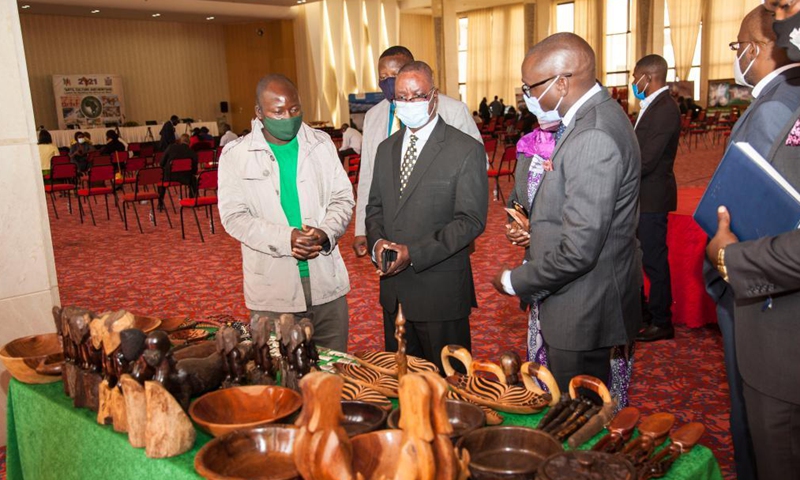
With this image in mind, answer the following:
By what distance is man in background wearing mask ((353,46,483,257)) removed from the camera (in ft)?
11.2

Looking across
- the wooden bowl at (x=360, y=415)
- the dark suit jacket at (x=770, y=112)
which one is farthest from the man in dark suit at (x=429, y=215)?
the wooden bowl at (x=360, y=415)

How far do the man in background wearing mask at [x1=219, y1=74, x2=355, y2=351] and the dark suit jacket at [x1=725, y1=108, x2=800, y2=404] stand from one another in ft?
4.99

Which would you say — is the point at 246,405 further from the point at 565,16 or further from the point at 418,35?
the point at 418,35

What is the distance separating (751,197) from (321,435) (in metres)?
1.04

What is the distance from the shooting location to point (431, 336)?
282 cm

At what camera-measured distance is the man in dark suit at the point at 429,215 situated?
270 cm

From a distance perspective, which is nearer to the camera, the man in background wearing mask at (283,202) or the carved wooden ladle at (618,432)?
the carved wooden ladle at (618,432)

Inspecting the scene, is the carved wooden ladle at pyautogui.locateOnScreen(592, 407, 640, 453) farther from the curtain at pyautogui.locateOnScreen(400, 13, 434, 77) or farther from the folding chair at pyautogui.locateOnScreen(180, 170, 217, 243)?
the curtain at pyautogui.locateOnScreen(400, 13, 434, 77)

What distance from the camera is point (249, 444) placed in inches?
60.4

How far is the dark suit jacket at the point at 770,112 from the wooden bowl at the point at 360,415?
45.3 inches

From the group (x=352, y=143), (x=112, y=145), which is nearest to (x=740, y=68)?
(x=352, y=143)

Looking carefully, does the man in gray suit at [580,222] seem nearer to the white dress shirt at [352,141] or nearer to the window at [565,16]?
the white dress shirt at [352,141]

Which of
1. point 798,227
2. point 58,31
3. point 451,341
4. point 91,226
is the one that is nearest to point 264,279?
point 451,341

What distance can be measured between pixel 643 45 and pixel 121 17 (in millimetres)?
15611
